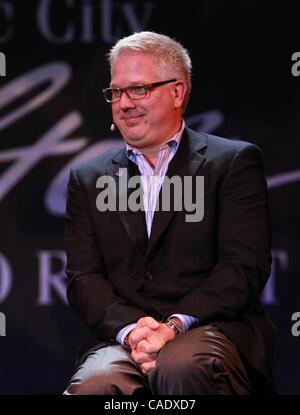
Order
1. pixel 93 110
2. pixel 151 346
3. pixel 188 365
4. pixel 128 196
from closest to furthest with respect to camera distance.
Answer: pixel 188 365 → pixel 151 346 → pixel 128 196 → pixel 93 110

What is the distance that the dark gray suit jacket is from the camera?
2734mm

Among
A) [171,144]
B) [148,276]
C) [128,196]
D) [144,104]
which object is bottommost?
[148,276]

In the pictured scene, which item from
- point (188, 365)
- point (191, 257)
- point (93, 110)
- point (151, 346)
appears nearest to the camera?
point (188, 365)

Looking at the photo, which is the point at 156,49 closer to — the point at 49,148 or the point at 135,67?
the point at 135,67

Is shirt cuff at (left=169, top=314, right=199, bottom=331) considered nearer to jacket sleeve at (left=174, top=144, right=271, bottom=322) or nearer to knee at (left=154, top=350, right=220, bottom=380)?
jacket sleeve at (left=174, top=144, right=271, bottom=322)

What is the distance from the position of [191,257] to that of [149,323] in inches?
11.0

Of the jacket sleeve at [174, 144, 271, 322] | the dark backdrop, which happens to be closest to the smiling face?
the jacket sleeve at [174, 144, 271, 322]

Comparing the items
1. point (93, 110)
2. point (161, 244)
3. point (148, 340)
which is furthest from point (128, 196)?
point (93, 110)

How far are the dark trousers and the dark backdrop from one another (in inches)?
48.7

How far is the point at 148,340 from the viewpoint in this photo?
2.64 metres

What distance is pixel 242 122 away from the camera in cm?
383

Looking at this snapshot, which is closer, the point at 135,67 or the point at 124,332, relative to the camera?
the point at 124,332
